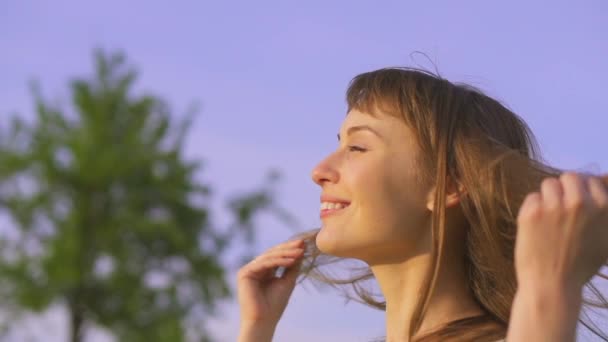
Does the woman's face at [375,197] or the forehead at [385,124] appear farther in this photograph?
the forehead at [385,124]

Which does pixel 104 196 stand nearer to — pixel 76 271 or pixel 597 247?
pixel 76 271

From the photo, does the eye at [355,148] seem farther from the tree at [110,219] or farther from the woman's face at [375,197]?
the tree at [110,219]

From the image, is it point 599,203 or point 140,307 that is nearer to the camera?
point 599,203

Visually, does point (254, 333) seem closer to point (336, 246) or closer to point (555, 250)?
point (336, 246)

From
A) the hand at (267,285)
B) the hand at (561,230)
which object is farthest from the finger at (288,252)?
the hand at (561,230)

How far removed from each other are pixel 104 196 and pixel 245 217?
6.67 feet

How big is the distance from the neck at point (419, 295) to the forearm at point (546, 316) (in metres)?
0.89

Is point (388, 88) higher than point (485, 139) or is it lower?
higher

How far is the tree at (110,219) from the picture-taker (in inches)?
397

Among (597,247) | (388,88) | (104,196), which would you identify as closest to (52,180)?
(104,196)

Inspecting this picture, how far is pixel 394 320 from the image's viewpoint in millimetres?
2354

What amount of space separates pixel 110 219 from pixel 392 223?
27.7ft

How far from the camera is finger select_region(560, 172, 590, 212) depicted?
135 centimetres

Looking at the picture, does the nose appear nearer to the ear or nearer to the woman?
the woman
